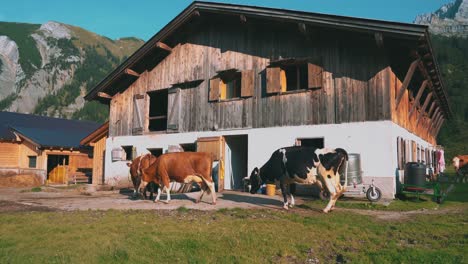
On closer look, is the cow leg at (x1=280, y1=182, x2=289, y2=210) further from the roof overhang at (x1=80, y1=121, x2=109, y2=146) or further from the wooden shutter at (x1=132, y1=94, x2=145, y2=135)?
the roof overhang at (x1=80, y1=121, x2=109, y2=146)

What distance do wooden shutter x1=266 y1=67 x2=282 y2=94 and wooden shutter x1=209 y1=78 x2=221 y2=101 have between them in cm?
266

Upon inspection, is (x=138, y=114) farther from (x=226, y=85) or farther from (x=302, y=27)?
(x=302, y=27)

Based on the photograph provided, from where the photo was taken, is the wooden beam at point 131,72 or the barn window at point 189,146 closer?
the barn window at point 189,146

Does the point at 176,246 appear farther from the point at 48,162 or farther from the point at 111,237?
the point at 48,162

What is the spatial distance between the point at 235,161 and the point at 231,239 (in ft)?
34.9

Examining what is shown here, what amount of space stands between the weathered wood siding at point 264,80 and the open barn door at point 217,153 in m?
0.71

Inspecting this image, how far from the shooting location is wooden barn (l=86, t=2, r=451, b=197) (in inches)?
501

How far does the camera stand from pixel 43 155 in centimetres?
2683

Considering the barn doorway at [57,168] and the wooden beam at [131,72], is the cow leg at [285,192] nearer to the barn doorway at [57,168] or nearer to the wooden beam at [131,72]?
the wooden beam at [131,72]

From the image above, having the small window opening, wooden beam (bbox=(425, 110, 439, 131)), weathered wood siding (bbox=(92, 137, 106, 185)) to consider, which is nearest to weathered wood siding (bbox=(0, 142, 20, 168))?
weathered wood siding (bbox=(92, 137, 106, 185))

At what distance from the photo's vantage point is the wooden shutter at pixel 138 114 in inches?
766

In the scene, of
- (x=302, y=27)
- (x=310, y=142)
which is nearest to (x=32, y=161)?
(x=310, y=142)

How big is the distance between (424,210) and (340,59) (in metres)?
6.12

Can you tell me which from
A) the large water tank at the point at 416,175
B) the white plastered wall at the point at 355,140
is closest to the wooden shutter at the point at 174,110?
the white plastered wall at the point at 355,140
